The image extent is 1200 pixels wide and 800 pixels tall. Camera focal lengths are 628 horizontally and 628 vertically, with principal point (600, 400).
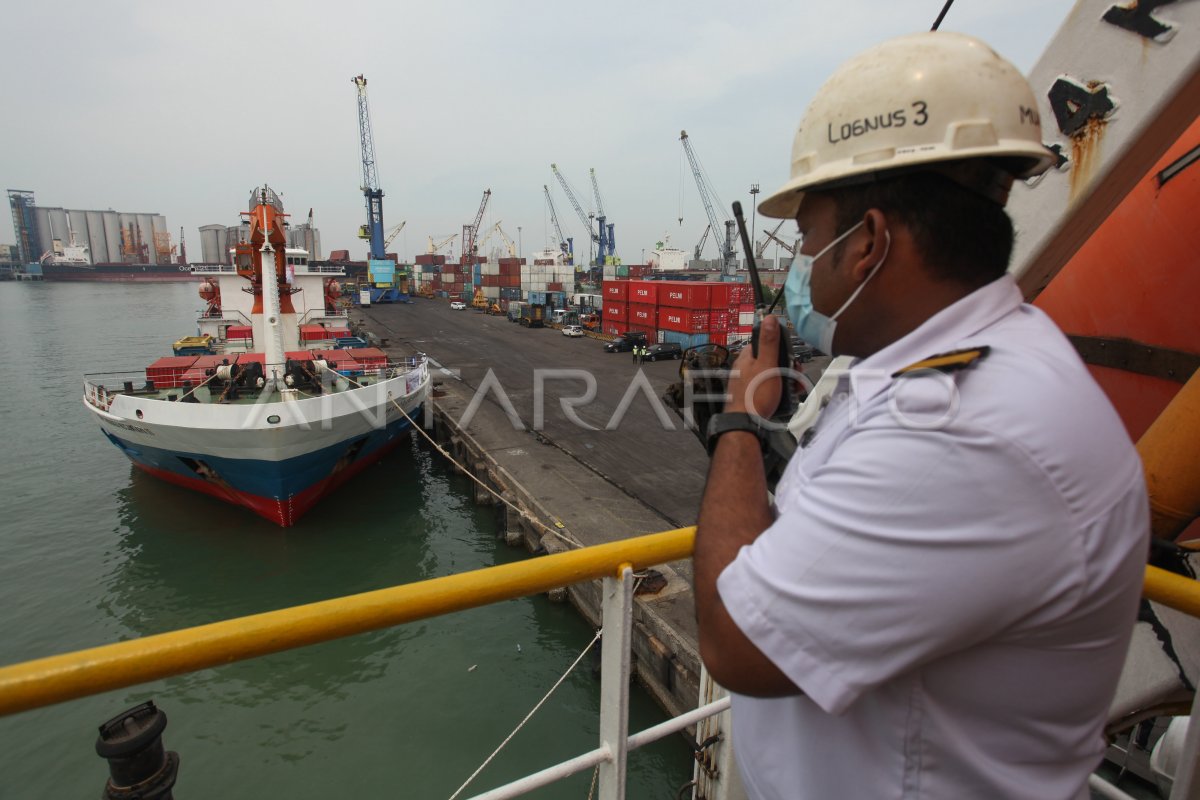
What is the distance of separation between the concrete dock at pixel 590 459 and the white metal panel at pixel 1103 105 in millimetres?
6323

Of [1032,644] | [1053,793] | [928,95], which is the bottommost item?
[1053,793]

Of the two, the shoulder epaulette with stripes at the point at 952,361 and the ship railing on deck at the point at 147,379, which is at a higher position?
the shoulder epaulette with stripes at the point at 952,361

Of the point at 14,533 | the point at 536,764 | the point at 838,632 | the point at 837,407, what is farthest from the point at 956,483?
the point at 14,533

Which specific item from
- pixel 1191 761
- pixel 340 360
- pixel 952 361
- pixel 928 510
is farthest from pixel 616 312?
pixel 928 510

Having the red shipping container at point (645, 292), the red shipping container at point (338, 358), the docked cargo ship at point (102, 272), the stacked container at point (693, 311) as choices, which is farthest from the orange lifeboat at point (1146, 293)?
the docked cargo ship at point (102, 272)

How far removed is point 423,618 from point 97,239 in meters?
188

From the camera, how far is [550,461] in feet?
52.1

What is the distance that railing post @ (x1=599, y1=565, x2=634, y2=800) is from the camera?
184 cm

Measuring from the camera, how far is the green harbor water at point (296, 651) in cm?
786

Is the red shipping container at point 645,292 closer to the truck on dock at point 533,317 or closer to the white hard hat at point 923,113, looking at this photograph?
the truck on dock at point 533,317

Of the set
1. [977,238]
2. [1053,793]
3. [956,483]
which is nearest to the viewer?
[956,483]

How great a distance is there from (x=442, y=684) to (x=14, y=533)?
38.0ft

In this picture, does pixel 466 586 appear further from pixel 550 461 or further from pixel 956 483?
pixel 550 461

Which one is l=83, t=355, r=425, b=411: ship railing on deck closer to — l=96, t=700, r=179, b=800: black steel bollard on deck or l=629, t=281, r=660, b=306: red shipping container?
l=96, t=700, r=179, b=800: black steel bollard on deck
